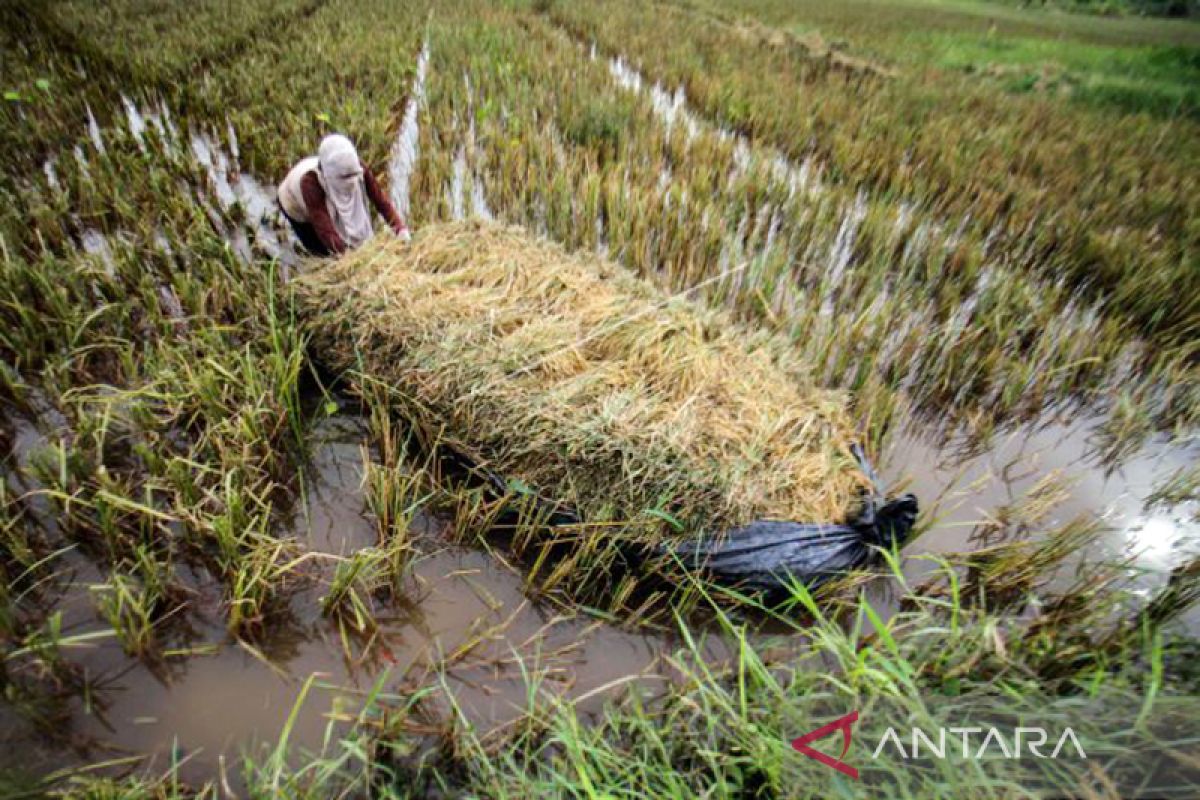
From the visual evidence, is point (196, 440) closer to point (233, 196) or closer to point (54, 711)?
point (54, 711)

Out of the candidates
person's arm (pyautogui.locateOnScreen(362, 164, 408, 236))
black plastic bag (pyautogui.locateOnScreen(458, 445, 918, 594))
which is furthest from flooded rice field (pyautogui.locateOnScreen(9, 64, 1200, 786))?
person's arm (pyautogui.locateOnScreen(362, 164, 408, 236))

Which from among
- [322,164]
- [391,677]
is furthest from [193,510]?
[322,164]

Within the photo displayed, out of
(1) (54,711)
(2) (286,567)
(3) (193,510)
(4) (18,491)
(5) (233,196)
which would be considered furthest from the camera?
(5) (233,196)

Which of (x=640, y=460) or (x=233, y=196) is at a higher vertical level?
(x=233, y=196)

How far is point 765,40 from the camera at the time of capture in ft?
32.3

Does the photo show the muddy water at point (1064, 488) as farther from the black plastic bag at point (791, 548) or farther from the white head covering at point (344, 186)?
the white head covering at point (344, 186)

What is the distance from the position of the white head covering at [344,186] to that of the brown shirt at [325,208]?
44 millimetres

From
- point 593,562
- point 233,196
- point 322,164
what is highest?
point 322,164

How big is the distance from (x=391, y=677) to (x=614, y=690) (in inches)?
26.4

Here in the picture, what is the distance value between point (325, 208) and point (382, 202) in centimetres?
29

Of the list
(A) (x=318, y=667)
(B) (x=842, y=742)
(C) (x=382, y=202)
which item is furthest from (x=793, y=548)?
(C) (x=382, y=202)

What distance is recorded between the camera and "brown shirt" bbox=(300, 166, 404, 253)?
2.64 metres

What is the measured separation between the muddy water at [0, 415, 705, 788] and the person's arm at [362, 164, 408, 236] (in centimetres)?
177

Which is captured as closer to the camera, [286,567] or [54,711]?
[54,711]
